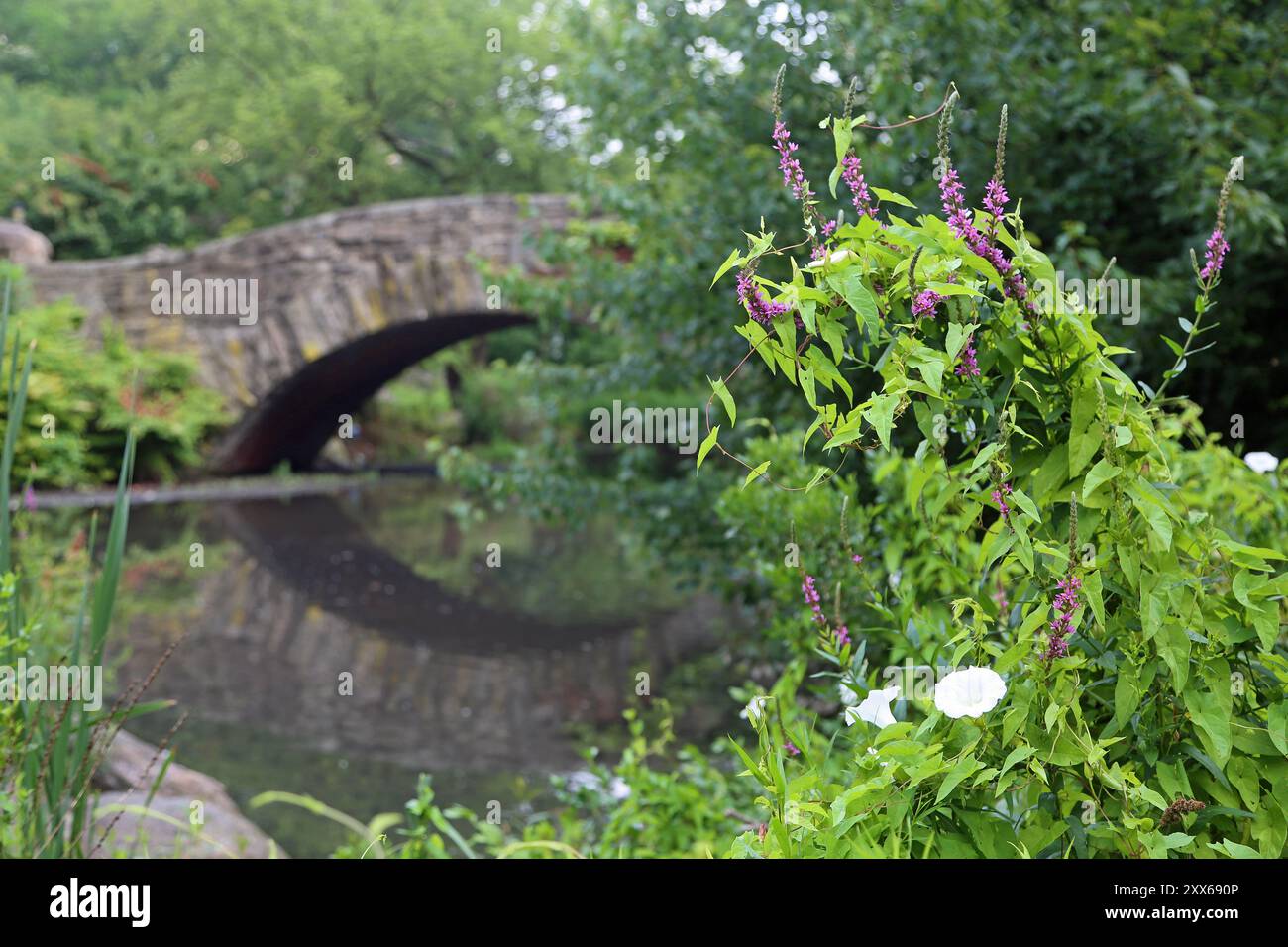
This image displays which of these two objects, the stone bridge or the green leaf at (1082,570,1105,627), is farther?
the stone bridge

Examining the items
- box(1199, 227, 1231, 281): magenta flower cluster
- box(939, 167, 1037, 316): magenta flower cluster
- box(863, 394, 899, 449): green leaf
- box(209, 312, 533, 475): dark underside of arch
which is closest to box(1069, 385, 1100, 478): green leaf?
box(939, 167, 1037, 316): magenta flower cluster

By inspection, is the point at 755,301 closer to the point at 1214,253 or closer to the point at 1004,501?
the point at 1004,501

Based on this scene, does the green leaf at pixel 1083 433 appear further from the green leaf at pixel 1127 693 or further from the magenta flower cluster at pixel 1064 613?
the green leaf at pixel 1127 693

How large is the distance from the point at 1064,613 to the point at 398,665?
5812 mm

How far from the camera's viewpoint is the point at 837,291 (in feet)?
3.84

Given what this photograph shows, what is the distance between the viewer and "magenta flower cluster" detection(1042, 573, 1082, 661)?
3.88 ft

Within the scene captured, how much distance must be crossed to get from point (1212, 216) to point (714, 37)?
2.25 metres

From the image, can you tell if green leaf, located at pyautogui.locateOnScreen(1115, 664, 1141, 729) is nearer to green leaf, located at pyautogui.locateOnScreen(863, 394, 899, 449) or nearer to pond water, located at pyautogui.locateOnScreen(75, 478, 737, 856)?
green leaf, located at pyautogui.locateOnScreen(863, 394, 899, 449)

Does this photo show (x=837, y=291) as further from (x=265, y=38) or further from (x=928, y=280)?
A: (x=265, y=38)

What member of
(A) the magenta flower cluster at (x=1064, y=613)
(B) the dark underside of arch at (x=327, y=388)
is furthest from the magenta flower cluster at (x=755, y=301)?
(B) the dark underside of arch at (x=327, y=388)

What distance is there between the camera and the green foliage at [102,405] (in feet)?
42.7

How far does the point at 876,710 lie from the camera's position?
1359mm

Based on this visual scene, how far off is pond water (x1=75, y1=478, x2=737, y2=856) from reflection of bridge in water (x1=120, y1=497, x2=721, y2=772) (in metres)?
0.02
